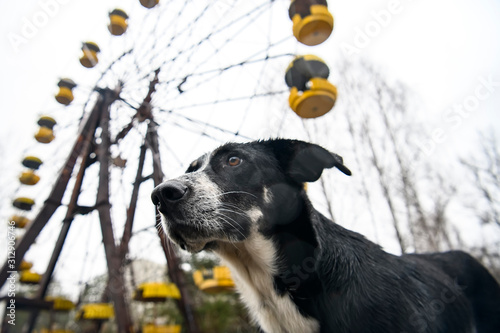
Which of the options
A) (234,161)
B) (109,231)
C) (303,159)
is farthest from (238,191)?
(109,231)

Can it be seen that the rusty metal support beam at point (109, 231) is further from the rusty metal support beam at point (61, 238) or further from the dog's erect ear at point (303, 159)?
the dog's erect ear at point (303, 159)

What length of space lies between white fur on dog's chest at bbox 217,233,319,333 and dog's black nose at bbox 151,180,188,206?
0.58 metres

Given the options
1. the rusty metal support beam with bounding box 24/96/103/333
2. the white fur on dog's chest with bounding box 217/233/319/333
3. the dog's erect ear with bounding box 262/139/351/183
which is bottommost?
the white fur on dog's chest with bounding box 217/233/319/333

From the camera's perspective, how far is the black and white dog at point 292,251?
6.08 feet

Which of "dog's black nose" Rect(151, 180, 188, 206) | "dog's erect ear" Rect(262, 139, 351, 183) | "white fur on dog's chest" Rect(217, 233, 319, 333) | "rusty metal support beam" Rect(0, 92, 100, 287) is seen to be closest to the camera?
"dog's black nose" Rect(151, 180, 188, 206)

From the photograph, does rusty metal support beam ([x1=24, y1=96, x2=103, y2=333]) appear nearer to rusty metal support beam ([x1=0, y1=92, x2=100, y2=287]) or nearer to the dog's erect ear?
rusty metal support beam ([x1=0, y1=92, x2=100, y2=287])

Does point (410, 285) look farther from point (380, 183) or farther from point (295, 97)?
point (380, 183)

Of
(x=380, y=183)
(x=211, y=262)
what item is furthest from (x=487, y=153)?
(x=211, y=262)

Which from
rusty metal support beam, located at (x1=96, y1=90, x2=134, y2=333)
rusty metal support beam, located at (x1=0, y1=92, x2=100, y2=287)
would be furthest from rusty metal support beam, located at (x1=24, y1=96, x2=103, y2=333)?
rusty metal support beam, located at (x1=96, y1=90, x2=134, y2=333)

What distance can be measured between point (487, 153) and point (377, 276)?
23821 mm

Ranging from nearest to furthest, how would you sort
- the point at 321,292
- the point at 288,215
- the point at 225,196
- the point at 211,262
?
the point at 321,292 → the point at 225,196 → the point at 288,215 → the point at 211,262

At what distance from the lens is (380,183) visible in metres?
11.1

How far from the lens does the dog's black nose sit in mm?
1815

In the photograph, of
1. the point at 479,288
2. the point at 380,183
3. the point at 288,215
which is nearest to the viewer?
the point at 288,215
